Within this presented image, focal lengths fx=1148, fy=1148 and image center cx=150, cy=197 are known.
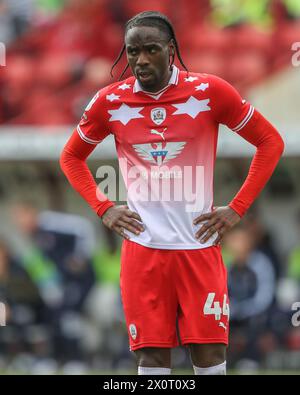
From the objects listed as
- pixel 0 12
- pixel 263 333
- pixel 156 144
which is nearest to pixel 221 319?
pixel 156 144

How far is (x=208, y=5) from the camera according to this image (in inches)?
515

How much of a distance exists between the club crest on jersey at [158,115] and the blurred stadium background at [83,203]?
20.4 ft

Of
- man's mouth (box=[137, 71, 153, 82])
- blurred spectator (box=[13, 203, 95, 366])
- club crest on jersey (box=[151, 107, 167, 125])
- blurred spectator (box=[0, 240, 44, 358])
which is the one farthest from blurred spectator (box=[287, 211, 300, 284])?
man's mouth (box=[137, 71, 153, 82])

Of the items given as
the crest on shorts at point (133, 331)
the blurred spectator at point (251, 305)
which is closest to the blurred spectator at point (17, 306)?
the blurred spectator at point (251, 305)

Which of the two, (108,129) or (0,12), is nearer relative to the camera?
(108,129)

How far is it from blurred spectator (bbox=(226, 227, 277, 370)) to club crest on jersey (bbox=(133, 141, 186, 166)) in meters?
6.23

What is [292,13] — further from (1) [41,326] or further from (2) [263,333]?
(1) [41,326]

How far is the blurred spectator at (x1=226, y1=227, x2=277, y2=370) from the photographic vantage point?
11.8m

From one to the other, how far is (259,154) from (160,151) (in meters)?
0.49

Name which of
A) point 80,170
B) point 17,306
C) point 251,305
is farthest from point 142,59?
point 17,306

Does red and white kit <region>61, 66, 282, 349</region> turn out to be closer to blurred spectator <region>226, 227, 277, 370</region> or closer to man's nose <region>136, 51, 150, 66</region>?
man's nose <region>136, 51, 150, 66</region>

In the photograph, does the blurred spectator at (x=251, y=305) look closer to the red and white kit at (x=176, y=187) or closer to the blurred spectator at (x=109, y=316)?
the blurred spectator at (x=109, y=316)

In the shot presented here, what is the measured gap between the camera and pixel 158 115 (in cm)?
562
